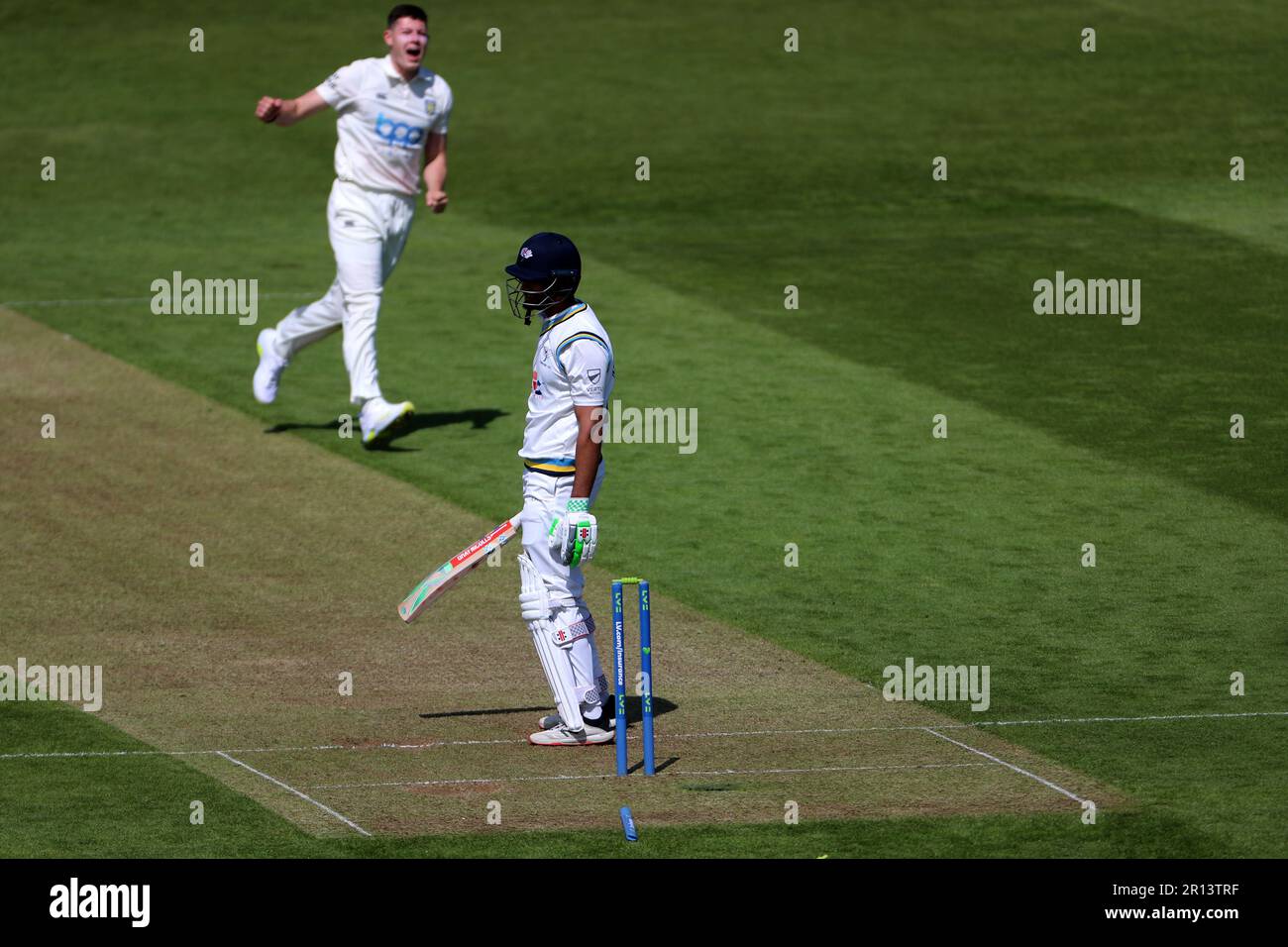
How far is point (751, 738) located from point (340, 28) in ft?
75.3

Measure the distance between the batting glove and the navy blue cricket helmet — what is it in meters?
1.00

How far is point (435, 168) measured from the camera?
1583 centimetres

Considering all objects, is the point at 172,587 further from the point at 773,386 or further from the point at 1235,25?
the point at 1235,25

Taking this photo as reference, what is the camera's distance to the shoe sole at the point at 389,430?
1565 cm

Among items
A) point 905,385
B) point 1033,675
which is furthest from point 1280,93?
point 1033,675

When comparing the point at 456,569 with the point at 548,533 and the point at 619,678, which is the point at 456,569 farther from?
the point at 619,678

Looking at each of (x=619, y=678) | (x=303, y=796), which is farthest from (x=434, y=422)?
(x=303, y=796)

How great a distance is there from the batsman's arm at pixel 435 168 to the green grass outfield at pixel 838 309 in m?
1.87

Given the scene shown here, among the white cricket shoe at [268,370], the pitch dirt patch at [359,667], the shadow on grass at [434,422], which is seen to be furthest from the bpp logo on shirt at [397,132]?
the pitch dirt patch at [359,667]

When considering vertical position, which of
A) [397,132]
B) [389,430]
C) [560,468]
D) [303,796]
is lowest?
[303,796]

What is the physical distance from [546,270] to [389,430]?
617 centimetres

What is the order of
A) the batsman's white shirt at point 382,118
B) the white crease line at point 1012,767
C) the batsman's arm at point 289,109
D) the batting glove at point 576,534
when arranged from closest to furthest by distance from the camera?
the white crease line at point 1012,767 → the batting glove at point 576,534 → the batsman's arm at point 289,109 → the batsman's white shirt at point 382,118

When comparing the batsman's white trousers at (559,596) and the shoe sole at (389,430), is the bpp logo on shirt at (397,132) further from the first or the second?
the batsman's white trousers at (559,596)

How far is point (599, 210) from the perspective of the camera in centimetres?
2433
